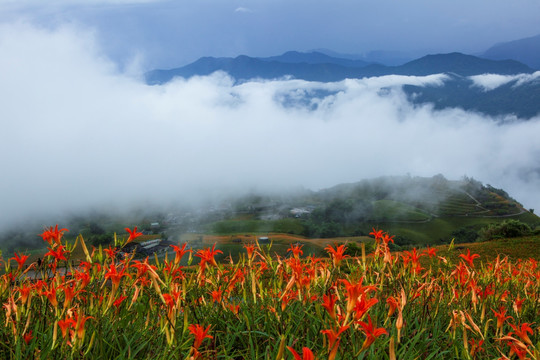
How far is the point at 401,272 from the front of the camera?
3658mm

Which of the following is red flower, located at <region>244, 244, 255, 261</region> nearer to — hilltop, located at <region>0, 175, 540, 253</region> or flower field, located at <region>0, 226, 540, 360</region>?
flower field, located at <region>0, 226, 540, 360</region>

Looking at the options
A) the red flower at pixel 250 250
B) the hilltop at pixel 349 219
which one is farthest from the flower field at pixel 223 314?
the hilltop at pixel 349 219

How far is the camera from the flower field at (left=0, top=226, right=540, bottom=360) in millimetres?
2492

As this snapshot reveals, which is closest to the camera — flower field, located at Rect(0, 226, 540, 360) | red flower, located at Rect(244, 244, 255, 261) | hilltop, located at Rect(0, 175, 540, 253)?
flower field, located at Rect(0, 226, 540, 360)

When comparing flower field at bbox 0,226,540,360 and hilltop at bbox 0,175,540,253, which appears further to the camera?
hilltop at bbox 0,175,540,253

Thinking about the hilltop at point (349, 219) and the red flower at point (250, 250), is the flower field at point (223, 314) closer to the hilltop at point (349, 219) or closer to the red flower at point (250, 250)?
the red flower at point (250, 250)

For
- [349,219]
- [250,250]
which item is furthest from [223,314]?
[349,219]

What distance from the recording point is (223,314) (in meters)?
3.52

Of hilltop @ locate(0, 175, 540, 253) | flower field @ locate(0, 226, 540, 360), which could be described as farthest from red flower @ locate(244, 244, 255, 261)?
hilltop @ locate(0, 175, 540, 253)

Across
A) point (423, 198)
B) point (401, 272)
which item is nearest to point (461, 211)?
point (423, 198)

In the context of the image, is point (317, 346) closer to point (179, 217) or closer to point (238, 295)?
point (238, 295)

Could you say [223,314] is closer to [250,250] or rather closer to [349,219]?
[250,250]

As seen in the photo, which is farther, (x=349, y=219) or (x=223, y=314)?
(x=349, y=219)

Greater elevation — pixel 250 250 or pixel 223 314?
pixel 250 250
